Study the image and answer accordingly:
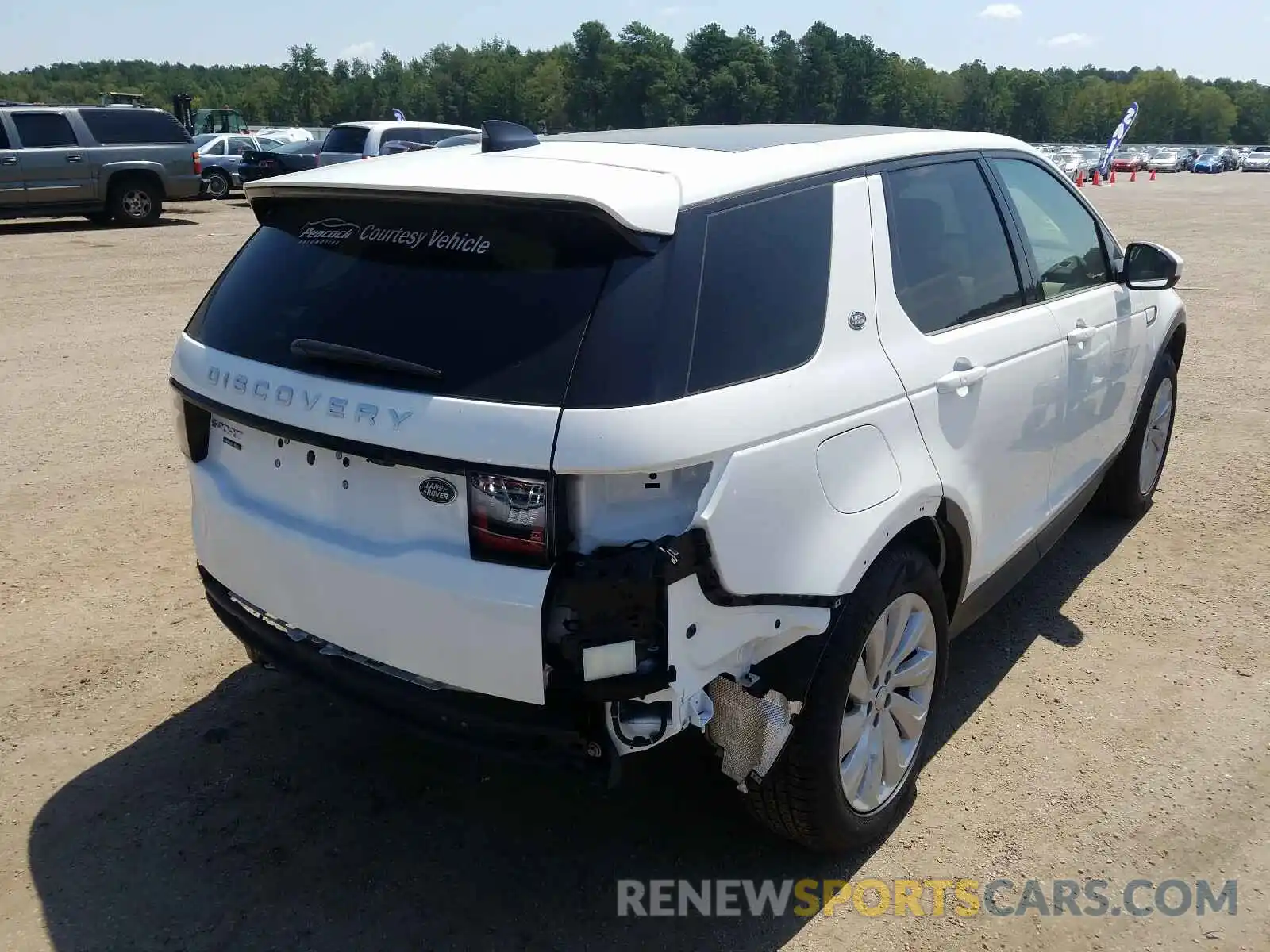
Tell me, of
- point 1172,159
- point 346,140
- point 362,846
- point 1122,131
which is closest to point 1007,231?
point 362,846

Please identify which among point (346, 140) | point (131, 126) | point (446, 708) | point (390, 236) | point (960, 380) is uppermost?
point (131, 126)

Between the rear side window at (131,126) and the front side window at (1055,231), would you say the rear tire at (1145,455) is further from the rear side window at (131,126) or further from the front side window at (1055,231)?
the rear side window at (131,126)

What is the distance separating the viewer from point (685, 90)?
10669 cm

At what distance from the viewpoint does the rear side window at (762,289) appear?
92.5 inches

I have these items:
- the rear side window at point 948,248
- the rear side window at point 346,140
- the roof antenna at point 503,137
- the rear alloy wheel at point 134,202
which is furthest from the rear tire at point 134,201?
the rear side window at point 948,248

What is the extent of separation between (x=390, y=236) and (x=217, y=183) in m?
24.9

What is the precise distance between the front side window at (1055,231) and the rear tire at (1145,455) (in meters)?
0.90

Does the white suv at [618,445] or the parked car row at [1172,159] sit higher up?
the parked car row at [1172,159]

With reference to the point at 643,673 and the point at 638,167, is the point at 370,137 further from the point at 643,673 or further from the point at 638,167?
the point at 643,673

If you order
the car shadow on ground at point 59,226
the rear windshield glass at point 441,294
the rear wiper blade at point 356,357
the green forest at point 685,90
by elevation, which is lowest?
the car shadow on ground at point 59,226

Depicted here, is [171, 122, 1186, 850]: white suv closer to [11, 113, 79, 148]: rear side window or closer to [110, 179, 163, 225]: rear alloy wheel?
[11, 113, 79, 148]: rear side window

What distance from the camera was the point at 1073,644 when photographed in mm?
4145

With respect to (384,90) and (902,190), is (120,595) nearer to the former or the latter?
(902,190)

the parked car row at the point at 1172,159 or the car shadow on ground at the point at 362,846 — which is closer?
the car shadow on ground at the point at 362,846
